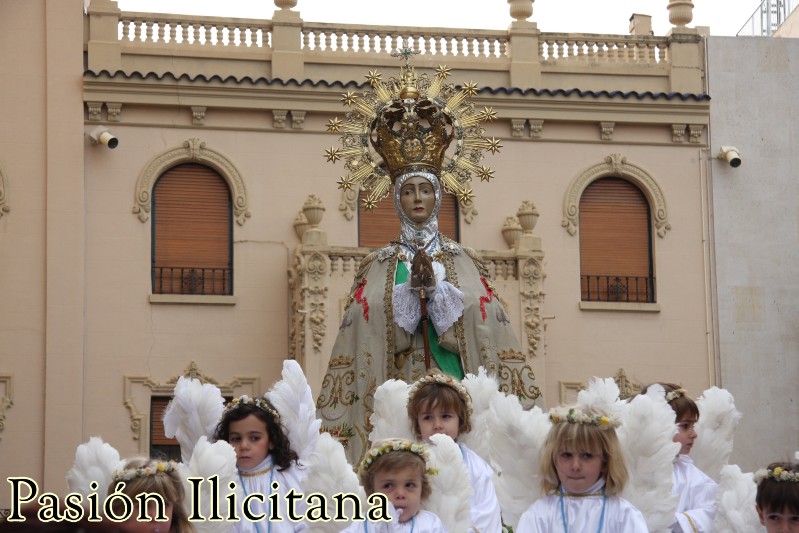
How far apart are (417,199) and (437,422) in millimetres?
3352

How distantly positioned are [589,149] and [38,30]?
8.78 m

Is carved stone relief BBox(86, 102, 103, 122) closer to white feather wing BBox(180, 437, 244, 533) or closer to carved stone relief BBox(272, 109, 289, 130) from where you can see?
carved stone relief BBox(272, 109, 289, 130)

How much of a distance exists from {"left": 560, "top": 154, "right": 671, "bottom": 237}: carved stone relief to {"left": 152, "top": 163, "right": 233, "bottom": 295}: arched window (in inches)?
213

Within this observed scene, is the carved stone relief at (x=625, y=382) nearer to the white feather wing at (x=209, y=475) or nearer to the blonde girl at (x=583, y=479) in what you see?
the white feather wing at (x=209, y=475)

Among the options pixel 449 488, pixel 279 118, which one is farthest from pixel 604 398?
pixel 279 118

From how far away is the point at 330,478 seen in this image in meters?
9.40

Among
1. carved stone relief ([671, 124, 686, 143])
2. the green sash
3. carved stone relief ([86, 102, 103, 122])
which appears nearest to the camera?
the green sash

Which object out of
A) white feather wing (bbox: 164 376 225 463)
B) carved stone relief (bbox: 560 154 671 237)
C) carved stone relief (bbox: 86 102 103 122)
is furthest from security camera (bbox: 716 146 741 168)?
white feather wing (bbox: 164 376 225 463)

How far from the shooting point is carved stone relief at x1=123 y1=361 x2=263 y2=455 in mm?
26266

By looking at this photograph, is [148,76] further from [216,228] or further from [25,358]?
[25,358]

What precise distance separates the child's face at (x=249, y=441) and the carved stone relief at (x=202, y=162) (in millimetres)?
16906

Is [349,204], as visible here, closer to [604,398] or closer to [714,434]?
[714,434]

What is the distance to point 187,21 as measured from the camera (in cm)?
2791

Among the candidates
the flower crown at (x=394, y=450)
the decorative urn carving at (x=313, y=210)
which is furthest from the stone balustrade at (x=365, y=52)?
the flower crown at (x=394, y=450)
